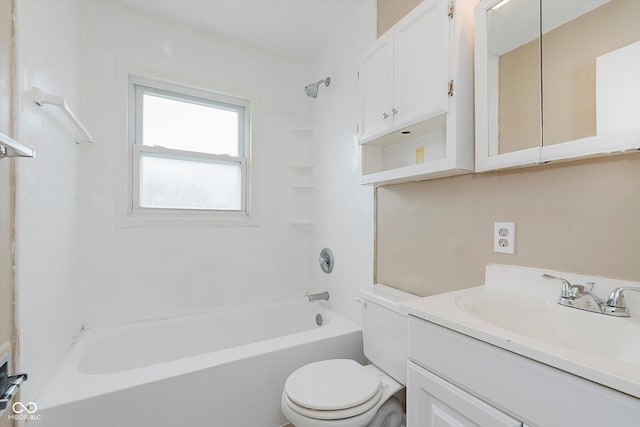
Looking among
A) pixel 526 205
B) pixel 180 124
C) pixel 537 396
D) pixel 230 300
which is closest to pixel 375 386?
pixel 537 396

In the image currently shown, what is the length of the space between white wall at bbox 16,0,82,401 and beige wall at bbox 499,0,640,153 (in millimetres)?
1742

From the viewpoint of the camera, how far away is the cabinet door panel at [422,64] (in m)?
1.14

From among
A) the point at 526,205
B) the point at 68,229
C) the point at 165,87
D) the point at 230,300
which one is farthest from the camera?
the point at 230,300

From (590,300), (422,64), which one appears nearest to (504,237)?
(590,300)

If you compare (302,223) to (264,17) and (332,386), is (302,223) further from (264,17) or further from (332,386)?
(264,17)

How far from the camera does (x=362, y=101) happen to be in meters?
1.58

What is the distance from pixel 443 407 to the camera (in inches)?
31.7

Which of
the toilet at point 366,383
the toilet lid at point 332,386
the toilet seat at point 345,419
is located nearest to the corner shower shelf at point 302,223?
the toilet at point 366,383

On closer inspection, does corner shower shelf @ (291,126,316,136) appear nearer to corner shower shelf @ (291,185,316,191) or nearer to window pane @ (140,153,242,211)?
corner shower shelf @ (291,185,316,191)

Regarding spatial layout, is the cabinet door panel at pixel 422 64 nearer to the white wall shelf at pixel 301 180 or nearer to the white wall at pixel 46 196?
the white wall shelf at pixel 301 180

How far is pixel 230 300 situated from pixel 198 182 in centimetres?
95

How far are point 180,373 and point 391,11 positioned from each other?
2177 mm

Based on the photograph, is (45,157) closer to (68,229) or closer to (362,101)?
(68,229)

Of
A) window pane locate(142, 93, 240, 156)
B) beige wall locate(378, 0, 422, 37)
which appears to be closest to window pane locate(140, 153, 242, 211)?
window pane locate(142, 93, 240, 156)
